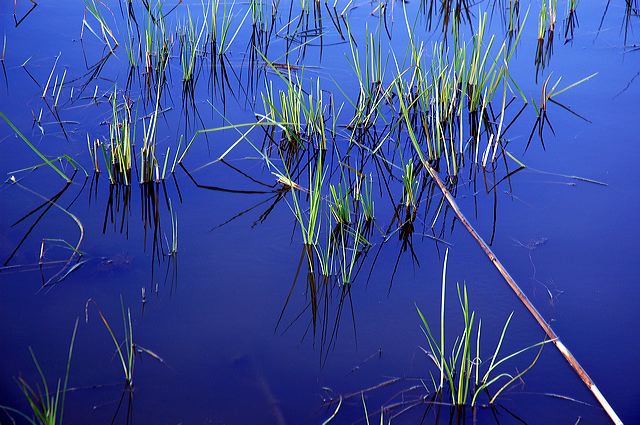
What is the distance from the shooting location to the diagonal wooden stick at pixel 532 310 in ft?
5.85

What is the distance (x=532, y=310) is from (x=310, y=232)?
69 centimetres

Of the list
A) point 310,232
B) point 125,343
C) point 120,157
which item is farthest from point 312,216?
point 120,157

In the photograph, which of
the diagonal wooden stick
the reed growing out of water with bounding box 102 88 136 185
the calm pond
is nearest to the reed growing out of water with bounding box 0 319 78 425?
the calm pond

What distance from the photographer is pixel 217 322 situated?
2066 mm

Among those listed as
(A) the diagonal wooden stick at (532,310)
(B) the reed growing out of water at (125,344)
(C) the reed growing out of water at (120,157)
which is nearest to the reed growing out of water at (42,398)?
(B) the reed growing out of water at (125,344)

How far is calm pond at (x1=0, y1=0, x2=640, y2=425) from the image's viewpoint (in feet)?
6.07

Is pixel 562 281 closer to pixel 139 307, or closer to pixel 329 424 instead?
pixel 329 424

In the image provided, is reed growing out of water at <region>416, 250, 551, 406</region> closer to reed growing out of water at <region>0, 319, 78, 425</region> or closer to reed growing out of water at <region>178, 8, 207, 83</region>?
reed growing out of water at <region>0, 319, 78, 425</region>

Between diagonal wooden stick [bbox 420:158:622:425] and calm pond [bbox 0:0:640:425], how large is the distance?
14 mm

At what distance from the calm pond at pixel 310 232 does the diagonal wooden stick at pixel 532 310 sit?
0.05 feet

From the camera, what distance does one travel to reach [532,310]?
2.06 metres

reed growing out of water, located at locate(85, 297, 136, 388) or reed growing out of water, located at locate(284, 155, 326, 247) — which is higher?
reed growing out of water, located at locate(284, 155, 326, 247)

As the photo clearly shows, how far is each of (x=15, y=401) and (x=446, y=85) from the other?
2.04m

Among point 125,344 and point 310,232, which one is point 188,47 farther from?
point 125,344
